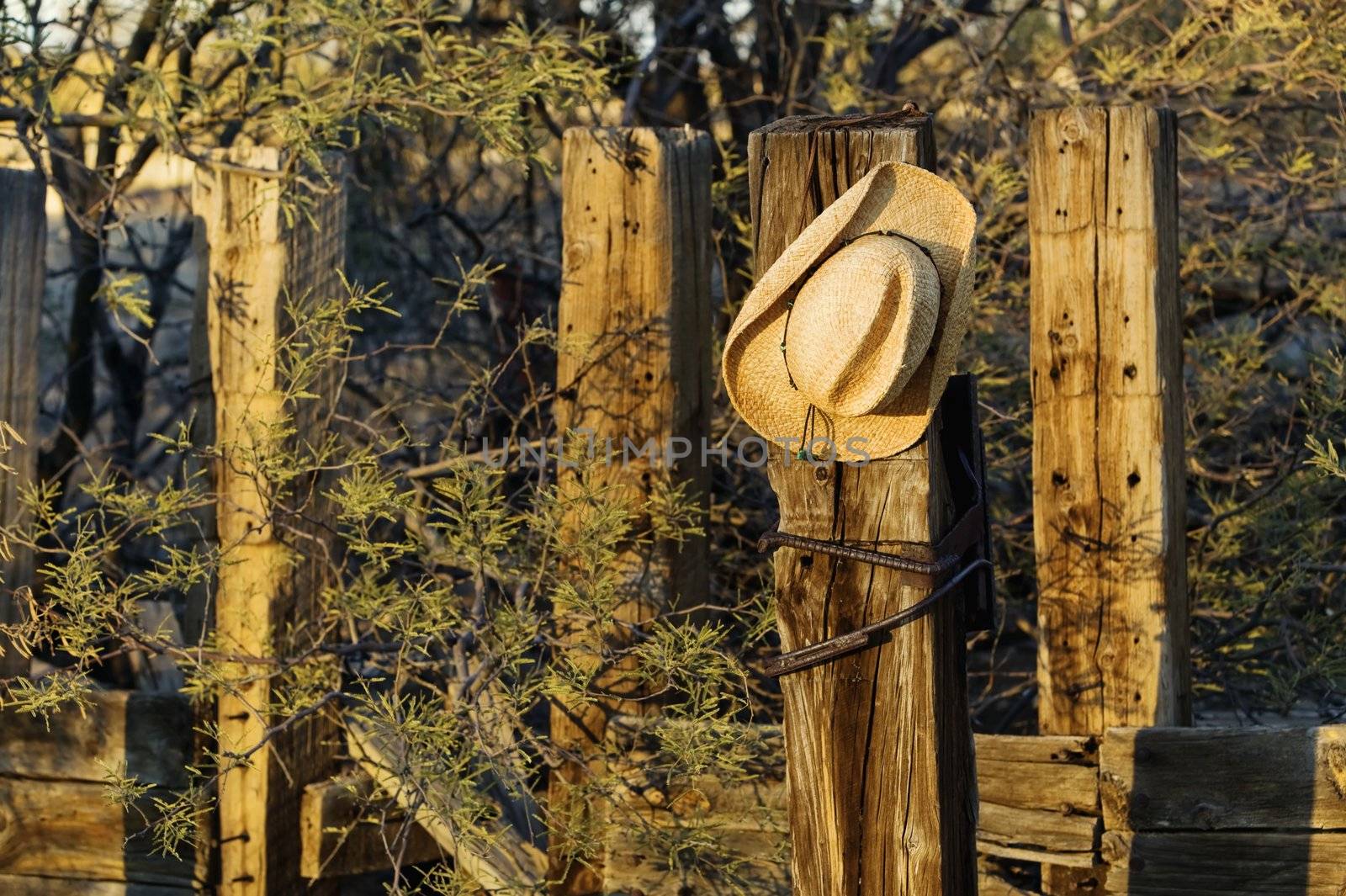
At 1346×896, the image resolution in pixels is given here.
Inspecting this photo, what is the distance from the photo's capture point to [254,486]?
3.91 metres

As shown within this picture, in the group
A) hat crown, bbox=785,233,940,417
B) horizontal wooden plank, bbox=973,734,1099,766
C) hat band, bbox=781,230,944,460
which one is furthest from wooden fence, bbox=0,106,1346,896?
hat crown, bbox=785,233,940,417

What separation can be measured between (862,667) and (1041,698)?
1397mm

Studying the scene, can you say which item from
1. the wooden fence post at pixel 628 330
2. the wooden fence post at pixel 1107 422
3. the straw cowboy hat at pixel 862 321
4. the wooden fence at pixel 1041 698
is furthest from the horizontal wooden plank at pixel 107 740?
the wooden fence post at pixel 1107 422

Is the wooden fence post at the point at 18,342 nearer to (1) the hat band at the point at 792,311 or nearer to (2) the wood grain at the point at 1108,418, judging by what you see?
(1) the hat band at the point at 792,311

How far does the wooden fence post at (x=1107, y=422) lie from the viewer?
3521mm

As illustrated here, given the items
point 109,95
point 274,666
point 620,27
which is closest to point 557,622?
point 274,666

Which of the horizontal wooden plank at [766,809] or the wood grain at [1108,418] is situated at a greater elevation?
the wood grain at [1108,418]

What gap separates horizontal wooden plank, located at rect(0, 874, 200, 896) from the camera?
4.09m

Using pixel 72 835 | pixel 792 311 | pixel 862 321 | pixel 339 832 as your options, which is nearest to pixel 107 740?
pixel 72 835

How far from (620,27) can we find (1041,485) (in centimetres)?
343

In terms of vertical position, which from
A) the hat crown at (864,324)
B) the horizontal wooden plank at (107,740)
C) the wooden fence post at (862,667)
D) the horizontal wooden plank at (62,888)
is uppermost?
the hat crown at (864,324)

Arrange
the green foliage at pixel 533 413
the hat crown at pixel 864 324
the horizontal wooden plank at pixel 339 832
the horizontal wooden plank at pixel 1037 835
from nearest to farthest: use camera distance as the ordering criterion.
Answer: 1. the hat crown at pixel 864 324
2. the horizontal wooden plank at pixel 1037 835
3. the green foliage at pixel 533 413
4. the horizontal wooden plank at pixel 339 832

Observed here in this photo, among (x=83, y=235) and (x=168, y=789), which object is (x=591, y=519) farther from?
(x=83, y=235)

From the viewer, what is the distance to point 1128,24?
6707mm
